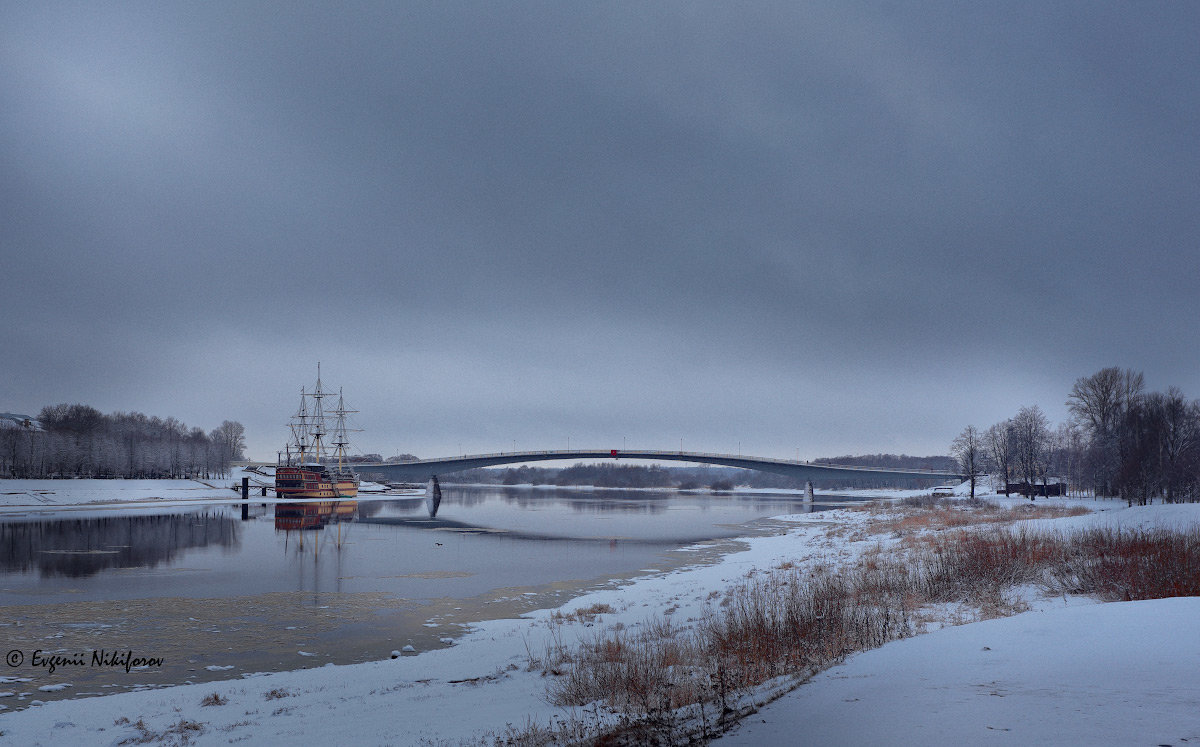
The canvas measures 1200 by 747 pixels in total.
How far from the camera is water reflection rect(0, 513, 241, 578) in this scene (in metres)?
33.6

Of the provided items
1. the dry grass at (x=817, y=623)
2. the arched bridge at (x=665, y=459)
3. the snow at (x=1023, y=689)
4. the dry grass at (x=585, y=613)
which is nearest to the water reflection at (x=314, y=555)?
the dry grass at (x=585, y=613)

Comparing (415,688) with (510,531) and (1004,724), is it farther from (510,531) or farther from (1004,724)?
(510,531)

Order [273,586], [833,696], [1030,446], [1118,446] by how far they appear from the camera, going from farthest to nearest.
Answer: [1030,446]
[1118,446]
[273,586]
[833,696]

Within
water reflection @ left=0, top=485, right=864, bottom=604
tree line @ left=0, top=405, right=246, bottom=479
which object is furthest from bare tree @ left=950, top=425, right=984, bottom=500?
tree line @ left=0, top=405, right=246, bottom=479

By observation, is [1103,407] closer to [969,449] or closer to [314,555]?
[969,449]

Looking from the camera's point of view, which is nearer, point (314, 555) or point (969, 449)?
point (314, 555)

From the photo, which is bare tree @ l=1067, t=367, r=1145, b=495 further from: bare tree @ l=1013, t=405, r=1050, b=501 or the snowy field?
the snowy field

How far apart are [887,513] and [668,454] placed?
63740mm

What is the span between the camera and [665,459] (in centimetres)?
13250

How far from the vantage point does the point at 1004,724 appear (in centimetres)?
549

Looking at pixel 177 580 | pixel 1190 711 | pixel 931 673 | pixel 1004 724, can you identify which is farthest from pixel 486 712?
pixel 177 580

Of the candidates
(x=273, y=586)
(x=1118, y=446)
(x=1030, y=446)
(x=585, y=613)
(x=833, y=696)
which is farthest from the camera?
(x=1030, y=446)

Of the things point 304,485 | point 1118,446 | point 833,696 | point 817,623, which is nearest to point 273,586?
point 817,623

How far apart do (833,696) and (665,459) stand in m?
126
